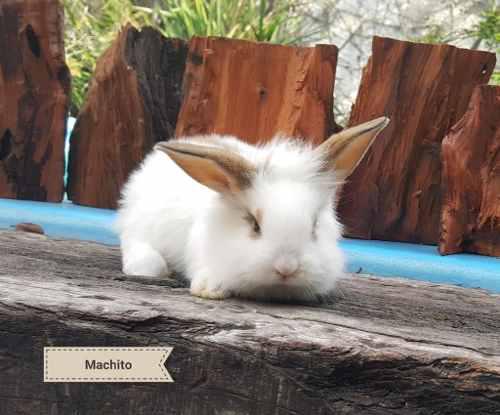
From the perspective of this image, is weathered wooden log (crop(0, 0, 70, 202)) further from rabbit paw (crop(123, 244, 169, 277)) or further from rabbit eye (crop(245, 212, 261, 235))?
rabbit eye (crop(245, 212, 261, 235))

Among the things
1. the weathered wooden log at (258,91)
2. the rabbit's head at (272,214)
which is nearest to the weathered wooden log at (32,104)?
the weathered wooden log at (258,91)

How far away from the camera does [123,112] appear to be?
313 cm

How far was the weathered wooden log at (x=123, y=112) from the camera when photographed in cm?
310

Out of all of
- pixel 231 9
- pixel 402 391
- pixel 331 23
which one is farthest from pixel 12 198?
pixel 331 23

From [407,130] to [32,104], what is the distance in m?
1.68

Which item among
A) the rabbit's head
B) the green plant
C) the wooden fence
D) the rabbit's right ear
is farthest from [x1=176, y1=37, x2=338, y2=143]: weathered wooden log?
the green plant

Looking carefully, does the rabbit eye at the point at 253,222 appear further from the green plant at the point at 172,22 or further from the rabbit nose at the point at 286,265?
the green plant at the point at 172,22

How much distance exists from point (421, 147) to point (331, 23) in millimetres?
5001

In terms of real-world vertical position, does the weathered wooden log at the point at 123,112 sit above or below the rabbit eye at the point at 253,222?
above

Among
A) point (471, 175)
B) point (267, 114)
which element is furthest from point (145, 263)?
point (471, 175)

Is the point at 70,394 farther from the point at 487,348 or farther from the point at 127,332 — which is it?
the point at 487,348

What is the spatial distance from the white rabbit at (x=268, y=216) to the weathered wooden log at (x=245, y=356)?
0.07 m

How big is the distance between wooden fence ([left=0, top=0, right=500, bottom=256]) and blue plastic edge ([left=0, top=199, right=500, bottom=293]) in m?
0.13

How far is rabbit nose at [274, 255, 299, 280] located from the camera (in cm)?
138
